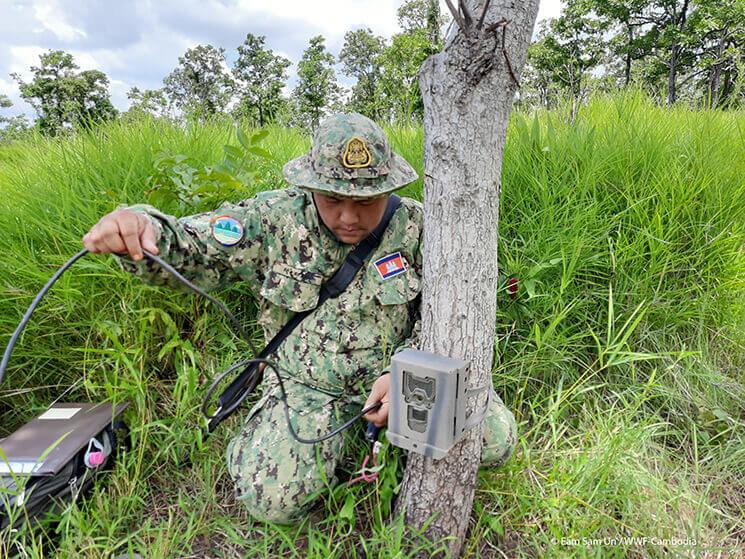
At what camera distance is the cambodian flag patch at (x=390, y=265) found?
1.67m

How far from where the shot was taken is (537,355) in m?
1.89

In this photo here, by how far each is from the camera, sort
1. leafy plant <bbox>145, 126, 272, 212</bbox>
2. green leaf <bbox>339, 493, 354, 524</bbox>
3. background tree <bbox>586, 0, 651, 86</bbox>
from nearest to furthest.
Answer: green leaf <bbox>339, 493, 354, 524</bbox>, leafy plant <bbox>145, 126, 272, 212</bbox>, background tree <bbox>586, 0, 651, 86</bbox>

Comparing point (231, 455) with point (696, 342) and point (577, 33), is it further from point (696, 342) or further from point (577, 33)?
point (577, 33)

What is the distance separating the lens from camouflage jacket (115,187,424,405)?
1.65 meters

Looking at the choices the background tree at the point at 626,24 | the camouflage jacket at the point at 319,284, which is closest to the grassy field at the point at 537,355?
the camouflage jacket at the point at 319,284

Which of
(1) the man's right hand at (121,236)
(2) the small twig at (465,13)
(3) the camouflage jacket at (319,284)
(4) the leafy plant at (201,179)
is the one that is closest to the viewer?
(2) the small twig at (465,13)

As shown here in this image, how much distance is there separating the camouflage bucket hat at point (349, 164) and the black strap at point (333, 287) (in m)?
0.20

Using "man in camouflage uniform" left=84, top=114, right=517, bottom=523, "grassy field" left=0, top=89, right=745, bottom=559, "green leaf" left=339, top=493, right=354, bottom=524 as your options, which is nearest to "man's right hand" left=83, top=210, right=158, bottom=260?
"man in camouflage uniform" left=84, top=114, right=517, bottom=523

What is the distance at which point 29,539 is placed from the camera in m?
1.39

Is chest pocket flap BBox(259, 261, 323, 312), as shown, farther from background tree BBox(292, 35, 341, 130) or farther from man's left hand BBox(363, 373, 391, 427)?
background tree BBox(292, 35, 341, 130)

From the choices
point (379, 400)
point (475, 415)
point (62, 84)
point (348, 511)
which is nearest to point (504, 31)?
point (475, 415)

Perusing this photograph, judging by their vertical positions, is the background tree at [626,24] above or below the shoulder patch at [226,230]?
above

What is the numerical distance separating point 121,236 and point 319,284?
2.30 feet

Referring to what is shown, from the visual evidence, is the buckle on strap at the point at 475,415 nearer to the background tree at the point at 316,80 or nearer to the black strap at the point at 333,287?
the black strap at the point at 333,287
